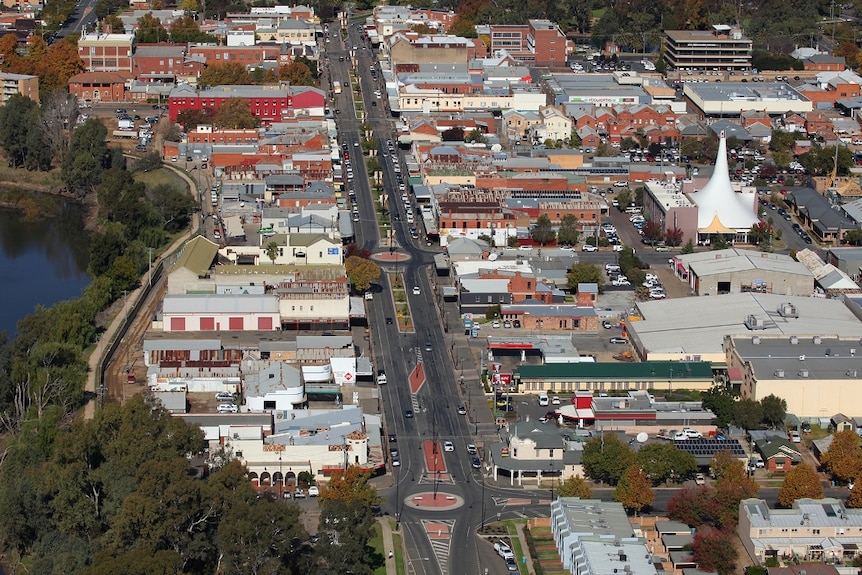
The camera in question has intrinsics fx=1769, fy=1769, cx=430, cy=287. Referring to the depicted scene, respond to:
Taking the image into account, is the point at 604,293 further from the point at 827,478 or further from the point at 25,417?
the point at 25,417

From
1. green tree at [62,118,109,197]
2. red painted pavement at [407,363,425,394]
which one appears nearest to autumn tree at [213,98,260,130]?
green tree at [62,118,109,197]

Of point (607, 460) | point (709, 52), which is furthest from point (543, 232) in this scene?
point (709, 52)

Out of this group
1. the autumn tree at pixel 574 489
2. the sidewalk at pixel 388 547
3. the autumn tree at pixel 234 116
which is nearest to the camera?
the sidewalk at pixel 388 547

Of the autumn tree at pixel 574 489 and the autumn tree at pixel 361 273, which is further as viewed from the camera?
the autumn tree at pixel 361 273

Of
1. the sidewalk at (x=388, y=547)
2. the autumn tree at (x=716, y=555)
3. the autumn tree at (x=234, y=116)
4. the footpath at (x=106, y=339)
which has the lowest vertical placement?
the footpath at (x=106, y=339)

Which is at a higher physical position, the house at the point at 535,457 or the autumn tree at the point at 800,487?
the autumn tree at the point at 800,487

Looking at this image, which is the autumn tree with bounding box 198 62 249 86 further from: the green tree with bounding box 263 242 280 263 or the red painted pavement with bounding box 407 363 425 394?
the red painted pavement with bounding box 407 363 425 394

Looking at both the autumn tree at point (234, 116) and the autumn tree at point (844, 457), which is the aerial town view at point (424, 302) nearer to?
the autumn tree at point (844, 457)

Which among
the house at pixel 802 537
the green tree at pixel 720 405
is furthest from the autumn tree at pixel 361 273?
the house at pixel 802 537
